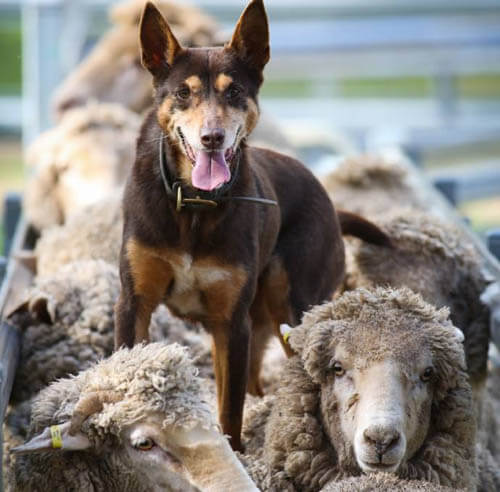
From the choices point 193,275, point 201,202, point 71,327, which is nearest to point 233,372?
point 193,275

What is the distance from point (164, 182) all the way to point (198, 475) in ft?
4.06

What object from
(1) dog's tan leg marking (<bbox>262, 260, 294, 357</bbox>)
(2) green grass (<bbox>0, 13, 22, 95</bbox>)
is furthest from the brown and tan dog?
(2) green grass (<bbox>0, 13, 22, 95</bbox>)

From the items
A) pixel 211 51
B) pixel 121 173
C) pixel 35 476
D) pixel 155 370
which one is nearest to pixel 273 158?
pixel 211 51

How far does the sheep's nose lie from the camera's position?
354cm

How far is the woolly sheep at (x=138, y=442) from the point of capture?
11.6ft

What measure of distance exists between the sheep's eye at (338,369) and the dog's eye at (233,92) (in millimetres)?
1076

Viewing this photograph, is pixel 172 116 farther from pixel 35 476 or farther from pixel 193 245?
pixel 35 476

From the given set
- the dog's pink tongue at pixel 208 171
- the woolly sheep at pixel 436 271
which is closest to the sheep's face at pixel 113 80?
the woolly sheep at pixel 436 271

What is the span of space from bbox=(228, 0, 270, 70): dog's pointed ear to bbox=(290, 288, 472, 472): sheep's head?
1.00m

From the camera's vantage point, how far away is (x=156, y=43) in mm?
4277

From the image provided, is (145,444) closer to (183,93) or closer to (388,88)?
(183,93)

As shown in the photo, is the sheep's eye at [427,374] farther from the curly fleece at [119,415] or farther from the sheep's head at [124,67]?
the sheep's head at [124,67]

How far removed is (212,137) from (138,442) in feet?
3.67

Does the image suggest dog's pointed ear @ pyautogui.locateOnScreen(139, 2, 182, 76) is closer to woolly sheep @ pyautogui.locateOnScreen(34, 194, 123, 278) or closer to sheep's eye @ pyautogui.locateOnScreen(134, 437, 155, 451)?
sheep's eye @ pyautogui.locateOnScreen(134, 437, 155, 451)
